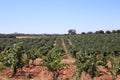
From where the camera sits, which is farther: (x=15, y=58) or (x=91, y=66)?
(x=15, y=58)

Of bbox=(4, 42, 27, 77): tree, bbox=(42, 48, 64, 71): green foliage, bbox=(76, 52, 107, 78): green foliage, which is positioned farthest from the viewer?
bbox=(4, 42, 27, 77): tree

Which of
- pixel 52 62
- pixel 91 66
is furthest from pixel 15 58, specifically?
pixel 91 66

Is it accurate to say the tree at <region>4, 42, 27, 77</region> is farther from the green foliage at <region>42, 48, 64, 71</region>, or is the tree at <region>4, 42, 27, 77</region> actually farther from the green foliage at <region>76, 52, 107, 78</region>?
the green foliage at <region>76, 52, 107, 78</region>

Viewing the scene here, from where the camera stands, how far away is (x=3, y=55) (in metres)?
21.2

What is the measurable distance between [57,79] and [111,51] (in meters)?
20.4

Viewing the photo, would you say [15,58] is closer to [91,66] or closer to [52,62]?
[52,62]

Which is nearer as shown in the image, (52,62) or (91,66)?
(91,66)

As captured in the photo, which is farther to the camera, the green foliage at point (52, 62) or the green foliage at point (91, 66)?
the green foliage at point (52, 62)

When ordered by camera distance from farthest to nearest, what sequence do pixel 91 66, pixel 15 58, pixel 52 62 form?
pixel 15 58 < pixel 52 62 < pixel 91 66

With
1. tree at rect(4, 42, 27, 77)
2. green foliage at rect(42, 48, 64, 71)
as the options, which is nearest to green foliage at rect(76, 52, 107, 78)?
green foliage at rect(42, 48, 64, 71)


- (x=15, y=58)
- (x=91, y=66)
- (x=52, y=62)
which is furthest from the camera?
(x=15, y=58)

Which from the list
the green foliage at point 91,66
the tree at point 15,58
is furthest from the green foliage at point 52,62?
the tree at point 15,58

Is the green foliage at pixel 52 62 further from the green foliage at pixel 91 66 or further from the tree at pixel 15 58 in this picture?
the tree at pixel 15 58

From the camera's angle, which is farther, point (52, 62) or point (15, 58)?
point (15, 58)
